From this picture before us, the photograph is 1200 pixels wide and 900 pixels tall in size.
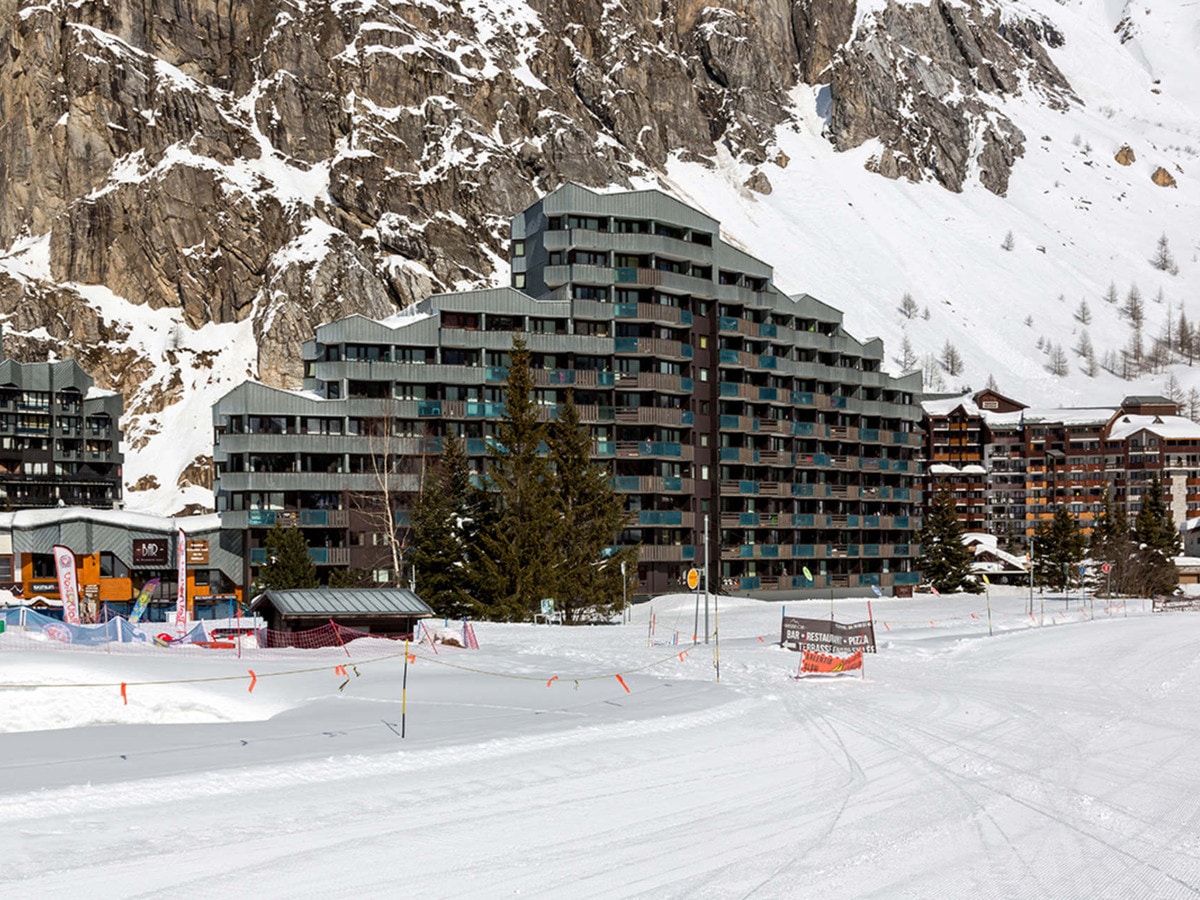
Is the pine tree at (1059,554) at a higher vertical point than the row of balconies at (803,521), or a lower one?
lower

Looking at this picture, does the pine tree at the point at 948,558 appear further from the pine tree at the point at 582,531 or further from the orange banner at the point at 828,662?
the orange banner at the point at 828,662

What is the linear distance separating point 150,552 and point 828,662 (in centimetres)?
6226

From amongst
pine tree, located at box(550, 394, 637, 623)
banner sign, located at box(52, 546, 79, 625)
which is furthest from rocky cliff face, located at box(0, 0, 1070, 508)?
banner sign, located at box(52, 546, 79, 625)

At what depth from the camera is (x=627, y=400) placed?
296ft

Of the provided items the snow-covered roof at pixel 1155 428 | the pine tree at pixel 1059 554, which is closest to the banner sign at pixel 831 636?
the pine tree at pixel 1059 554

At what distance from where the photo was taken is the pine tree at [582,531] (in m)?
57.9

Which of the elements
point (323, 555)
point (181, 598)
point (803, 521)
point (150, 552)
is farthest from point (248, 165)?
point (181, 598)

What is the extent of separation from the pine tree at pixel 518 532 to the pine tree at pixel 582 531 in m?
0.80

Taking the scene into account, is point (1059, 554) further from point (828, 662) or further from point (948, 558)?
point (828, 662)

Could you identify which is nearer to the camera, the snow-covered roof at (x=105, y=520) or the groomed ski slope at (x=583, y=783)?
the groomed ski slope at (x=583, y=783)

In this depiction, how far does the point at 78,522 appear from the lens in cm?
8569

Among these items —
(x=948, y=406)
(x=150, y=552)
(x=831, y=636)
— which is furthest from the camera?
(x=948, y=406)

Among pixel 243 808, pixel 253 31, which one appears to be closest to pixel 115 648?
pixel 243 808

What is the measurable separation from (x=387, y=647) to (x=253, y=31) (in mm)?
166851
